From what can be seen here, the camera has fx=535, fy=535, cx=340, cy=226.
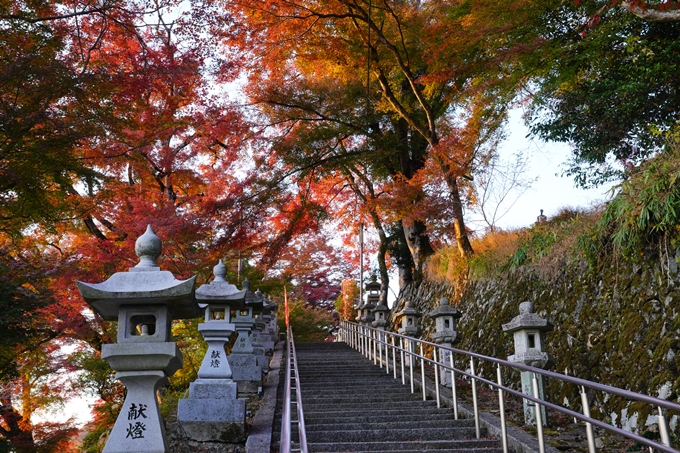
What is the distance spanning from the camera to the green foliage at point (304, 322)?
88.7 feet

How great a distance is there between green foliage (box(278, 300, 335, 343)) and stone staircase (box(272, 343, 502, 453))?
15815mm

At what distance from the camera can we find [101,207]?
1469cm

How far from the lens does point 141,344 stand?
471 centimetres

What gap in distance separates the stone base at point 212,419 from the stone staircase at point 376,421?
558mm

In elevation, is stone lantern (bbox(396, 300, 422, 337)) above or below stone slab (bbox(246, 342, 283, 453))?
above

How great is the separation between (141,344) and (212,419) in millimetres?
2734

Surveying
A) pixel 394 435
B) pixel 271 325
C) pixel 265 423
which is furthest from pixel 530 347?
pixel 271 325

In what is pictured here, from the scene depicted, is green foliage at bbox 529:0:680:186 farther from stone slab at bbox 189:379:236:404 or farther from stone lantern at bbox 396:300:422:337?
stone slab at bbox 189:379:236:404

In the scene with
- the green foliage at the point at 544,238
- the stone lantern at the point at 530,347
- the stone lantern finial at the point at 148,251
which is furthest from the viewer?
the green foliage at the point at 544,238

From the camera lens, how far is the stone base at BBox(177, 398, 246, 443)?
6.95 m

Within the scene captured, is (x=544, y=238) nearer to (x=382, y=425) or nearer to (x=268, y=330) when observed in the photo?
(x=382, y=425)

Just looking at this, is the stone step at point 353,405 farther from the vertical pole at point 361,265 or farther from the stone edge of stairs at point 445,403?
the vertical pole at point 361,265

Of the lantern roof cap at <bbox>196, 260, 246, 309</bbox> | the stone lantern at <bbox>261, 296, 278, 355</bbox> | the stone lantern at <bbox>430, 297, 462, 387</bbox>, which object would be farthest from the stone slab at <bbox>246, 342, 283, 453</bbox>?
the stone lantern at <bbox>261, 296, 278, 355</bbox>

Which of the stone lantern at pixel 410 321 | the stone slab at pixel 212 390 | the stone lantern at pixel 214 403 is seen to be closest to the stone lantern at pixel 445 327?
the stone lantern at pixel 410 321
